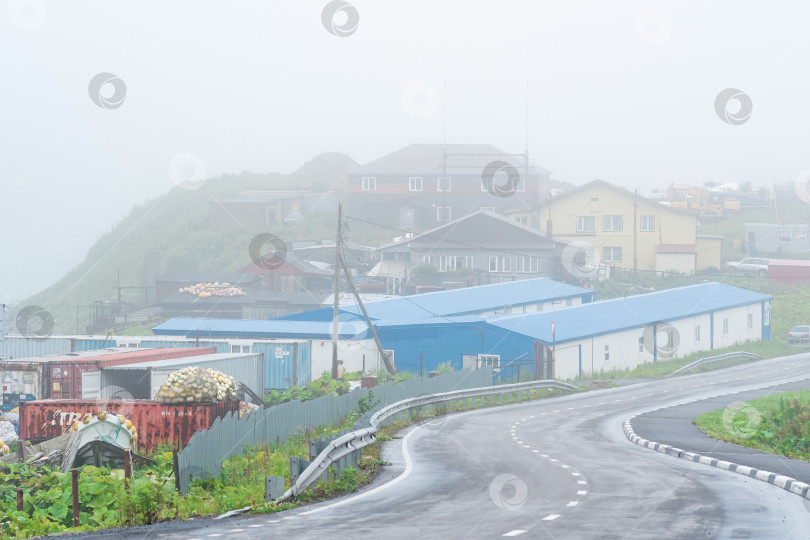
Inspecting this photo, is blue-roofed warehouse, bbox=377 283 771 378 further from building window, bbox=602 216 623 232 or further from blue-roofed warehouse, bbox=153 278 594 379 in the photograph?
building window, bbox=602 216 623 232

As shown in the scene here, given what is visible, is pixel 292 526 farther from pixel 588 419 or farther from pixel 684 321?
pixel 684 321

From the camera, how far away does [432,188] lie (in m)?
109

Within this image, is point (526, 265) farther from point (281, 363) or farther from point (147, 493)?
point (147, 493)

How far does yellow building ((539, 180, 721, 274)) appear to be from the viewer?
280 feet

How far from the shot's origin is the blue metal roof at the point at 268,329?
46.0 m

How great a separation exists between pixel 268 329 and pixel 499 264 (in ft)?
127

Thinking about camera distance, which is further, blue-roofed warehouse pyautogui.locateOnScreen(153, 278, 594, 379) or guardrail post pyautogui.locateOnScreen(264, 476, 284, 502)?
blue-roofed warehouse pyautogui.locateOnScreen(153, 278, 594, 379)

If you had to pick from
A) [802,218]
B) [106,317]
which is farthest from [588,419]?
[802,218]

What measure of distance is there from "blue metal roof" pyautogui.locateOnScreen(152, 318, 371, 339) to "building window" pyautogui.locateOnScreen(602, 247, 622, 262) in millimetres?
41536

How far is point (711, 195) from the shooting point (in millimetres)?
140125

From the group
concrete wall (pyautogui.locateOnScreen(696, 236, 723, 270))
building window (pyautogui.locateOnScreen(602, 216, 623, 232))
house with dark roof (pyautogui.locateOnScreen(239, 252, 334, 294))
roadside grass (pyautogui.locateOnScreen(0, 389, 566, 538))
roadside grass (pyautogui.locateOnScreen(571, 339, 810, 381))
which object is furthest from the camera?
concrete wall (pyautogui.locateOnScreen(696, 236, 723, 270))

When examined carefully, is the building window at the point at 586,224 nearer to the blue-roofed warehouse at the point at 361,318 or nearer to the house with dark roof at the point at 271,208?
the blue-roofed warehouse at the point at 361,318

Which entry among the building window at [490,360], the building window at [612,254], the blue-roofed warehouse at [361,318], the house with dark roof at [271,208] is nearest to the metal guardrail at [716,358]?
the building window at [490,360]

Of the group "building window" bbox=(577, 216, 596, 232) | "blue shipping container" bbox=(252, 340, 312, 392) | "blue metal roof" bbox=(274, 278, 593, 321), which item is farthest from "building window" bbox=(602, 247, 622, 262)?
"blue shipping container" bbox=(252, 340, 312, 392)
